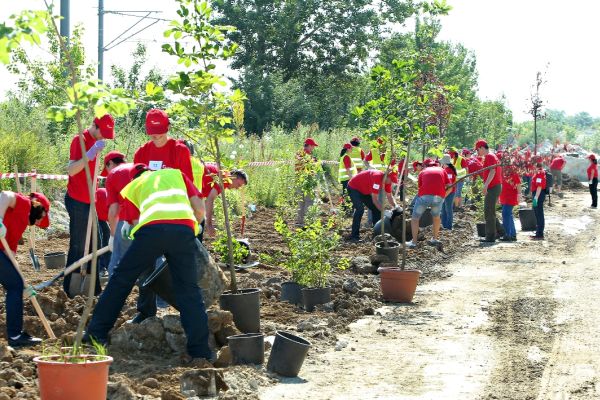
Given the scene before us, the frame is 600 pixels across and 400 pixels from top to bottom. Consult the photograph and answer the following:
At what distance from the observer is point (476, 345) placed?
30.9 ft

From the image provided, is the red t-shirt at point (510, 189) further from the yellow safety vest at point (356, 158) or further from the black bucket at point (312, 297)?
the black bucket at point (312, 297)

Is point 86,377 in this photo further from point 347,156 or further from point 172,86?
point 347,156

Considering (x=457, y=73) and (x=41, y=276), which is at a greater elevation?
(x=457, y=73)

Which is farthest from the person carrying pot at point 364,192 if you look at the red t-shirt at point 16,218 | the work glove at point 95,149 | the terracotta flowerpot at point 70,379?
the terracotta flowerpot at point 70,379

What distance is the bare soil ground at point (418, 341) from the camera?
752cm

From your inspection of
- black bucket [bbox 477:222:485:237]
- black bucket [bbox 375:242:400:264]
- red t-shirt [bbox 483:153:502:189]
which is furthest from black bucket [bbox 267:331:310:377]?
black bucket [bbox 477:222:485:237]

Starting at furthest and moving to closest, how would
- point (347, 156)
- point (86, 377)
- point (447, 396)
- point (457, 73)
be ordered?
point (457, 73) < point (347, 156) < point (447, 396) < point (86, 377)

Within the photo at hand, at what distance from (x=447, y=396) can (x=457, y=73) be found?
53.3 m

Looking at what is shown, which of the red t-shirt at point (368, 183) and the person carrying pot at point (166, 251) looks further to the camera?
the red t-shirt at point (368, 183)

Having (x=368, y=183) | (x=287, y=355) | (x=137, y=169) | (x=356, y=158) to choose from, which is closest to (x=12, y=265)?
(x=137, y=169)

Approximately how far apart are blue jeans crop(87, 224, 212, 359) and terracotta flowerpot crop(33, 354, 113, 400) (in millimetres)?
1861

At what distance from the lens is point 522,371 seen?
8.27 m

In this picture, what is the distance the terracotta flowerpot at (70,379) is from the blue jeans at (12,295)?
244cm

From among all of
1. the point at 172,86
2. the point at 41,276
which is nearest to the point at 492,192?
the point at 41,276
